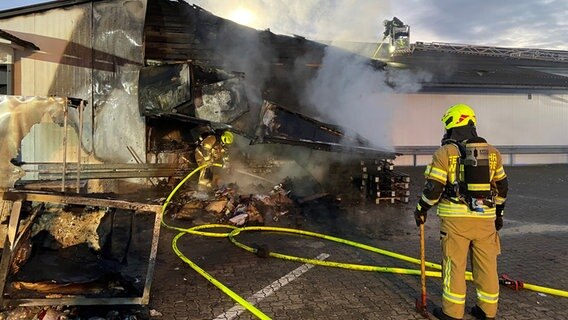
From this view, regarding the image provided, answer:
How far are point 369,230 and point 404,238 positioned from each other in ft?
2.24

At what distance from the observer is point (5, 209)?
4297mm

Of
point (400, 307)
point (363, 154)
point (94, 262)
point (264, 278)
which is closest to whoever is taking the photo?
point (400, 307)

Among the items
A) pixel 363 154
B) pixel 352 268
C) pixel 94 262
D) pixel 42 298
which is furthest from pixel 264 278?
pixel 363 154

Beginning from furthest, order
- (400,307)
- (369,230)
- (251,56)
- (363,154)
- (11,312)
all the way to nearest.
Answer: (251,56) < (363,154) < (369,230) < (400,307) < (11,312)

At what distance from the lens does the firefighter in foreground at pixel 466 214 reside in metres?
3.63

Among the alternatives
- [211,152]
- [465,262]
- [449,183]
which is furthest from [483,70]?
[465,262]

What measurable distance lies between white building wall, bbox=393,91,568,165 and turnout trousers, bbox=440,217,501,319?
12709 mm

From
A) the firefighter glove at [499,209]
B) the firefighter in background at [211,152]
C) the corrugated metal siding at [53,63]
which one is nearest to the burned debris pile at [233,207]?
the firefighter in background at [211,152]

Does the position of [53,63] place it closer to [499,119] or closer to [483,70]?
[499,119]

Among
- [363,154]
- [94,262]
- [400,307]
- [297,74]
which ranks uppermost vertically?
[297,74]

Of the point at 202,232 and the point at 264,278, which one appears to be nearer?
the point at 264,278

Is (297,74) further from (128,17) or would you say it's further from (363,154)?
(128,17)

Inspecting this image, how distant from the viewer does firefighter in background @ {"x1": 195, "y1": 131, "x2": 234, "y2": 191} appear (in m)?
9.41

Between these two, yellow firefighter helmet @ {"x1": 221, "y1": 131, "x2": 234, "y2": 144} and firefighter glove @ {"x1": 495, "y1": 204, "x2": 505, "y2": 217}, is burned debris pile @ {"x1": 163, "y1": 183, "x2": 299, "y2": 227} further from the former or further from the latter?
firefighter glove @ {"x1": 495, "y1": 204, "x2": 505, "y2": 217}
